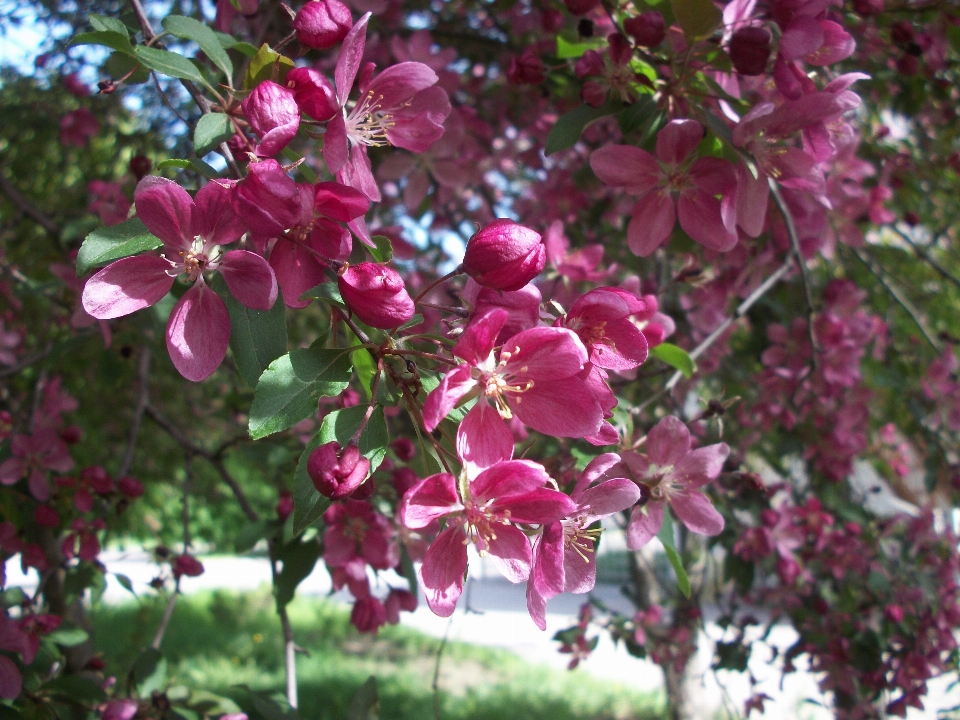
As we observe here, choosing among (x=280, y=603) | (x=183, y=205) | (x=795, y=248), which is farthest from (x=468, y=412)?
(x=795, y=248)

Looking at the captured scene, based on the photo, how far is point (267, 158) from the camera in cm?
81

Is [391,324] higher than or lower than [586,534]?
higher

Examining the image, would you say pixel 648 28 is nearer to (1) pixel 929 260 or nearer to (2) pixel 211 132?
(2) pixel 211 132

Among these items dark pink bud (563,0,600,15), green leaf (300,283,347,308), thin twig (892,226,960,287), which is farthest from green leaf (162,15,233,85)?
thin twig (892,226,960,287)

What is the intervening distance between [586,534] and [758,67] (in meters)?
0.71

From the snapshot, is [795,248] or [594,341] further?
[795,248]

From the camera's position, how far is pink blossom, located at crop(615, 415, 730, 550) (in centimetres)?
107

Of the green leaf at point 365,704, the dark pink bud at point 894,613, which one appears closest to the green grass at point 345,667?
the green leaf at point 365,704

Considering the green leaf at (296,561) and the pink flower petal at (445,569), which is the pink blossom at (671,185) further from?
the green leaf at (296,561)

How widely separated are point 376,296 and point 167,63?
18.7 inches

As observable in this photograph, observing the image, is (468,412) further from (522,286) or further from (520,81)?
(520,81)

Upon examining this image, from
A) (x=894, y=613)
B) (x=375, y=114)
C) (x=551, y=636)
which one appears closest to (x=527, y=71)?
(x=375, y=114)

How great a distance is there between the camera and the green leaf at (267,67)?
0.95 m

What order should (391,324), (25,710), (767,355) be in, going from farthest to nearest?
1. (767,355)
2. (25,710)
3. (391,324)
